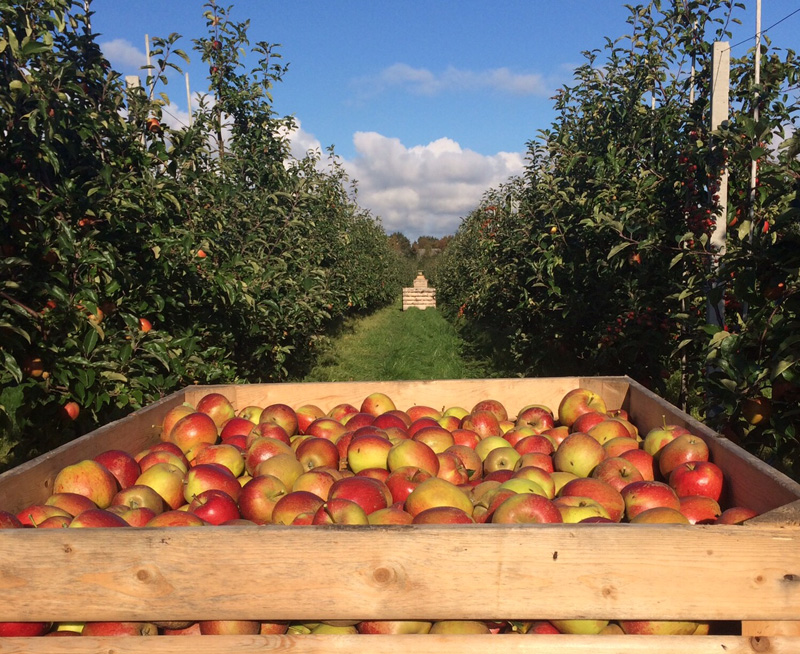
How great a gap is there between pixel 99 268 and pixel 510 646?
2.93m

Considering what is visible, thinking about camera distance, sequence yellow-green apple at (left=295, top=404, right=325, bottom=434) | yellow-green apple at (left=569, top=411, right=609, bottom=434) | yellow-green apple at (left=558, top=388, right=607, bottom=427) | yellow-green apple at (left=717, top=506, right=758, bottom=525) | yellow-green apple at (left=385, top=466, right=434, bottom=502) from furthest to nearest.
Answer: yellow-green apple at (left=295, top=404, right=325, bottom=434) → yellow-green apple at (left=558, top=388, right=607, bottom=427) → yellow-green apple at (left=569, top=411, right=609, bottom=434) → yellow-green apple at (left=385, top=466, right=434, bottom=502) → yellow-green apple at (left=717, top=506, right=758, bottom=525)

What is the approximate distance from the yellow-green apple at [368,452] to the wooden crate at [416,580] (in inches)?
39.9

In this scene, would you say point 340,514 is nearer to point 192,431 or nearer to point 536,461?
point 536,461

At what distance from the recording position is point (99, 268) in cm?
339

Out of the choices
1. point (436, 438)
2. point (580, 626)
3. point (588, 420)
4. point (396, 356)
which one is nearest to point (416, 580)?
point (580, 626)

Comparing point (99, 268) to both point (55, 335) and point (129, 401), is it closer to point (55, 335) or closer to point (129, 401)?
point (55, 335)

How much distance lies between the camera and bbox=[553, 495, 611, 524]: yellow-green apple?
185 cm

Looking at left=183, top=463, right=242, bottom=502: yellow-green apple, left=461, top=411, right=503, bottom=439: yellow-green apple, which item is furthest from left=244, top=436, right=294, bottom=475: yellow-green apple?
left=461, top=411, right=503, bottom=439: yellow-green apple

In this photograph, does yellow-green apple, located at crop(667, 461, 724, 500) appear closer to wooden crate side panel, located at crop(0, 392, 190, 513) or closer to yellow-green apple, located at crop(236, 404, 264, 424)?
yellow-green apple, located at crop(236, 404, 264, 424)

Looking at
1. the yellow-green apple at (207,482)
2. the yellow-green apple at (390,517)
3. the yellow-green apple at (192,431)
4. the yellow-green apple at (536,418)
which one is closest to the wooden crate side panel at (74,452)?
the yellow-green apple at (192,431)

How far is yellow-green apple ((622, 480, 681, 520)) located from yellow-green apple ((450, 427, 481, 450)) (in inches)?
30.9

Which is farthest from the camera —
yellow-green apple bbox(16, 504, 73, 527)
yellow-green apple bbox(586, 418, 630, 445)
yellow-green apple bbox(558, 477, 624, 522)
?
yellow-green apple bbox(586, 418, 630, 445)

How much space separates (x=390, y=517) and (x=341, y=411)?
1.26m

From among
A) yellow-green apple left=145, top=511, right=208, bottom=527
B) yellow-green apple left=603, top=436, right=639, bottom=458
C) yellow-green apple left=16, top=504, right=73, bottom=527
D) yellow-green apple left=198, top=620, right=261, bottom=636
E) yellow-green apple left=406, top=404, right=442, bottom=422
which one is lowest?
yellow-green apple left=198, top=620, right=261, bottom=636
